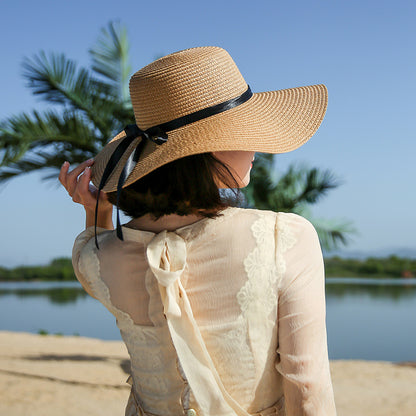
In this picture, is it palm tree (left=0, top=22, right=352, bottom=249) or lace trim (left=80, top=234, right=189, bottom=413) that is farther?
palm tree (left=0, top=22, right=352, bottom=249)

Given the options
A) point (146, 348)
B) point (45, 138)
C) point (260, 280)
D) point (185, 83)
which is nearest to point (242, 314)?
point (260, 280)

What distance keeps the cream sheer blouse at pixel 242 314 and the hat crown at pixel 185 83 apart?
297 mm

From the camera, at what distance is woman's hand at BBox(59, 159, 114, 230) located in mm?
1288

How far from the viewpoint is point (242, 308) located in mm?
1020

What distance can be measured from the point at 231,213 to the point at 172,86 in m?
0.35

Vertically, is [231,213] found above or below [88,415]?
above

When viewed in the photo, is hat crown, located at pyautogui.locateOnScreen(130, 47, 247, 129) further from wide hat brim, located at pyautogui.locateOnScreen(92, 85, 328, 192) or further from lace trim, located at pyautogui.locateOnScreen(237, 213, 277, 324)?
lace trim, located at pyautogui.locateOnScreen(237, 213, 277, 324)

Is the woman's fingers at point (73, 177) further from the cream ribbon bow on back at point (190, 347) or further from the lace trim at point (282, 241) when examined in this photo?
the lace trim at point (282, 241)

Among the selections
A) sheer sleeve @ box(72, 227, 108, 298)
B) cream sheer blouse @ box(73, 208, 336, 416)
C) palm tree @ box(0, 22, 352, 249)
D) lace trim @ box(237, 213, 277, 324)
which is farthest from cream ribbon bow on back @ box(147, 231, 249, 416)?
palm tree @ box(0, 22, 352, 249)

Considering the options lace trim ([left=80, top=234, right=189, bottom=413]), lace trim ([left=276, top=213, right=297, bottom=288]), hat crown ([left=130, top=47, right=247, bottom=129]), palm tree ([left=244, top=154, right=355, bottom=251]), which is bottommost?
palm tree ([left=244, top=154, right=355, bottom=251])

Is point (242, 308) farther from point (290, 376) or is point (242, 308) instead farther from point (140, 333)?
point (140, 333)

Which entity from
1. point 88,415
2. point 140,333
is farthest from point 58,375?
point 140,333

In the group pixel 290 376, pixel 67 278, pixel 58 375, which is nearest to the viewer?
pixel 290 376

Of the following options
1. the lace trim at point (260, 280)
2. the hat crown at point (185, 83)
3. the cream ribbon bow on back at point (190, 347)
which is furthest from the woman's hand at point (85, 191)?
the lace trim at point (260, 280)
